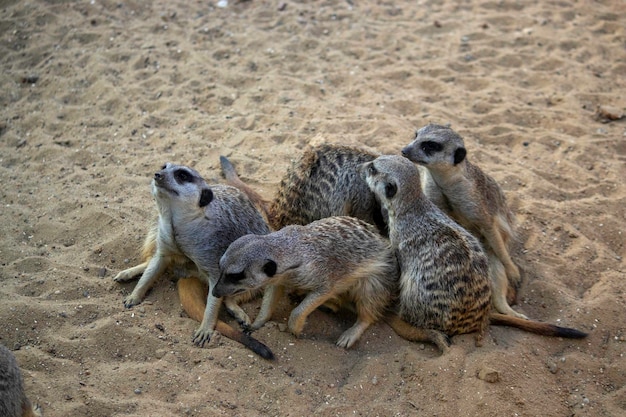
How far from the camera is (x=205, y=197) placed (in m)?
3.07

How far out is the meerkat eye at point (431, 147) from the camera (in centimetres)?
336

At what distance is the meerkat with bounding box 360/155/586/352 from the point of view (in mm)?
2971

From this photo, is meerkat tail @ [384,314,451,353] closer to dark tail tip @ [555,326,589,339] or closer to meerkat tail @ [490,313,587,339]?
meerkat tail @ [490,313,587,339]

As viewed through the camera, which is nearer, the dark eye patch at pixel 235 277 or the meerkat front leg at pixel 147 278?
the dark eye patch at pixel 235 277

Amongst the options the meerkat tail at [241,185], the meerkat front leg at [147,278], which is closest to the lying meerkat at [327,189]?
the meerkat tail at [241,185]

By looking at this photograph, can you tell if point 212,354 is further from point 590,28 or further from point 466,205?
point 590,28

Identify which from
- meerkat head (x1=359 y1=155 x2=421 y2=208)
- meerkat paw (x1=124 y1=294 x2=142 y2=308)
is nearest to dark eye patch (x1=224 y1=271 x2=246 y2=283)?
meerkat paw (x1=124 y1=294 x2=142 y2=308)

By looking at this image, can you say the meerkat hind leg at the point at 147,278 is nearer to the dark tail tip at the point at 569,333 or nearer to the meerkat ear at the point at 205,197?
the meerkat ear at the point at 205,197

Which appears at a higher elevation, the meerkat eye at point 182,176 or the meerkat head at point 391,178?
the meerkat eye at point 182,176

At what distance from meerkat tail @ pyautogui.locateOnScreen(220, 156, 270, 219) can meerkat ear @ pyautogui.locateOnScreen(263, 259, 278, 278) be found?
0.80 meters

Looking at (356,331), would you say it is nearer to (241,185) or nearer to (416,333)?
(416,333)

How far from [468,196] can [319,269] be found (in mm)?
950

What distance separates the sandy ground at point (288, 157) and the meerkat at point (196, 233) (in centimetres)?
9

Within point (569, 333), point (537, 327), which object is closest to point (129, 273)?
point (537, 327)
